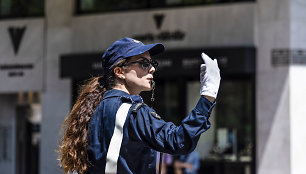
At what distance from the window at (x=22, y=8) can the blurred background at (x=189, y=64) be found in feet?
0.08

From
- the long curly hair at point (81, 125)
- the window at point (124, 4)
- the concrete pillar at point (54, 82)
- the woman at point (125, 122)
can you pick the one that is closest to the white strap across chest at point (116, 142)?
the woman at point (125, 122)

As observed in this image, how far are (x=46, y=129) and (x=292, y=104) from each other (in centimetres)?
568

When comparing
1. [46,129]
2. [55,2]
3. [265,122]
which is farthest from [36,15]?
[265,122]

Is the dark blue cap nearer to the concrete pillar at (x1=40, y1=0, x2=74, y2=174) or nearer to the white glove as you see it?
the white glove

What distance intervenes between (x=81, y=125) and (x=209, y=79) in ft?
2.43

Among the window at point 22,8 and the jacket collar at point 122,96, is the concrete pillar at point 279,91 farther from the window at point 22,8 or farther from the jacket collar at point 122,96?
the jacket collar at point 122,96

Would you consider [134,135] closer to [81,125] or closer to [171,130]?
[171,130]

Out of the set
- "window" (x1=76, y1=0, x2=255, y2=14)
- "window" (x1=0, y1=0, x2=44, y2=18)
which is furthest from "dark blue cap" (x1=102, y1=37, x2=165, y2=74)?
"window" (x1=0, y1=0, x2=44, y2=18)

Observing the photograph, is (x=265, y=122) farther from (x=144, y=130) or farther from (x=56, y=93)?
(x=144, y=130)

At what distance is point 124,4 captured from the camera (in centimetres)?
1349

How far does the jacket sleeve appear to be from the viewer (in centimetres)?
275

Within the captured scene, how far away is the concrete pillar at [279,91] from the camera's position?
1163 cm

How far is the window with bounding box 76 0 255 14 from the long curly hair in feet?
31.2

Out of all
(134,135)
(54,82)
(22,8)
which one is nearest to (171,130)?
(134,135)
